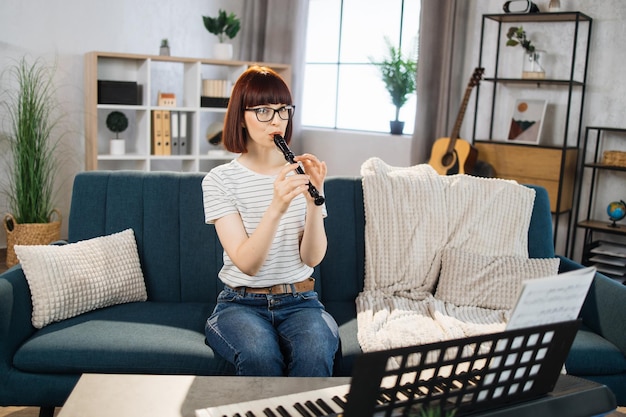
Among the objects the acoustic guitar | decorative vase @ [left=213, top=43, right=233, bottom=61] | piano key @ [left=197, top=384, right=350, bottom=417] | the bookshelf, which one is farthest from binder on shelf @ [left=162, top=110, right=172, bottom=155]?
piano key @ [left=197, top=384, right=350, bottom=417]

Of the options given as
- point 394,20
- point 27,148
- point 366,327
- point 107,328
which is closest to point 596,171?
point 394,20

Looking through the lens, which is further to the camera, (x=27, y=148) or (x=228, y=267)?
(x=27, y=148)

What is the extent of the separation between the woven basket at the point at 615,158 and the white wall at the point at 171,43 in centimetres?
27

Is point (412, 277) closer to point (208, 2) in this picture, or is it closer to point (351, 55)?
point (351, 55)

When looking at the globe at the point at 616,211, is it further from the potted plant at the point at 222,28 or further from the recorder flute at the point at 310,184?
the potted plant at the point at 222,28

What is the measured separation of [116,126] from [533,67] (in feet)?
9.34

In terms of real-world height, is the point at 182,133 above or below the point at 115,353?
above

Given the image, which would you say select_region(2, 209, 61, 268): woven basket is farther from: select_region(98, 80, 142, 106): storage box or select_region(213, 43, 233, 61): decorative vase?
select_region(213, 43, 233, 61): decorative vase

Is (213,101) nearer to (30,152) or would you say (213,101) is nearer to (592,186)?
(30,152)

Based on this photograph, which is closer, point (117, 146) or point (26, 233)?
point (26, 233)

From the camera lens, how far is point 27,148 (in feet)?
13.8

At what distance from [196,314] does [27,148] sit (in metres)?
2.52

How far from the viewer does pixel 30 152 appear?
13.9ft

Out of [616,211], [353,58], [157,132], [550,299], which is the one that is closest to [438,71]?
[353,58]
